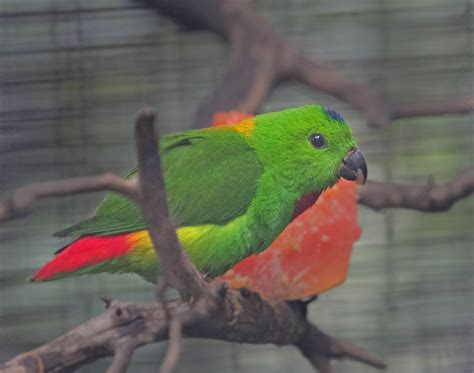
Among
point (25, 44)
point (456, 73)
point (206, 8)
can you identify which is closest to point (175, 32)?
point (206, 8)

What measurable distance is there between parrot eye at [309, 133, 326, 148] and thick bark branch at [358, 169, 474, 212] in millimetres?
305

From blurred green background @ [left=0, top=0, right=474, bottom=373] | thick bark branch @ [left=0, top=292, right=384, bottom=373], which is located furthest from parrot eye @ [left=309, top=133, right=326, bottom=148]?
blurred green background @ [left=0, top=0, right=474, bottom=373]

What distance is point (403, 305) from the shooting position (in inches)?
53.6

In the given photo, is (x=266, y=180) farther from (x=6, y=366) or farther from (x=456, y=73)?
(x=456, y=73)

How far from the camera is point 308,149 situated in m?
0.86

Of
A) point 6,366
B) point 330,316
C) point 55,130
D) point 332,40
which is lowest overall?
point 330,316

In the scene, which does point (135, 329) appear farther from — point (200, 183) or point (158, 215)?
point (158, 215)

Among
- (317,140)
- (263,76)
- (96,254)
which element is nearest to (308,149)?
(317,140)

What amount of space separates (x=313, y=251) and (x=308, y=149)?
4.3 inches

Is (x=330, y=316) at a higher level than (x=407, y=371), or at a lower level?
higher

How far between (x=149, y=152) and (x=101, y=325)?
1.27ft

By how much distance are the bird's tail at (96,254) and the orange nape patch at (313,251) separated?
0.54 feet

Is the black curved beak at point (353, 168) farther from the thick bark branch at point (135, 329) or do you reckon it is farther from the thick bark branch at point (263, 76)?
the thick bark branch at point (263, 76)

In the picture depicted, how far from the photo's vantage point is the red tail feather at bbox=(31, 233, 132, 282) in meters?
0.79
